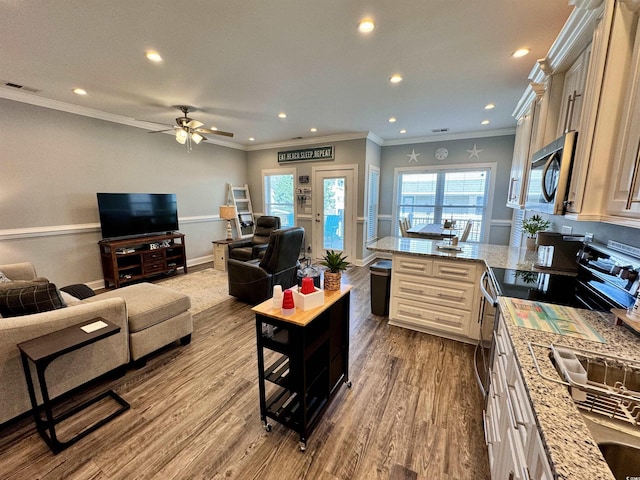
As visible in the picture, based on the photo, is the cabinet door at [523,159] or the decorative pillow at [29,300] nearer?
the decorative pillow at [29,300]

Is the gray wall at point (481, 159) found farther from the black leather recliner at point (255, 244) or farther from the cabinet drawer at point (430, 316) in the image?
the cabinet drawer at point (430, 316)

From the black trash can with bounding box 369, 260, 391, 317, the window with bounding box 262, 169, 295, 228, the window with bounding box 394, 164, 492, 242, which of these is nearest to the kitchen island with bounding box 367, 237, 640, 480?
the black trash can with bounding box 369, 260, 391, 317

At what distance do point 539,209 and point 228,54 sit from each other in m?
2.94

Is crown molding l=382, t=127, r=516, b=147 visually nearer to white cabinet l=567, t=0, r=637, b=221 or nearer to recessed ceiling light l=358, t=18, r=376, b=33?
recessed ceiling light l=358, t=18, r=376, b=33

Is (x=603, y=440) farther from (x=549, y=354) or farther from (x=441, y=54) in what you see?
(x=441, y=54)

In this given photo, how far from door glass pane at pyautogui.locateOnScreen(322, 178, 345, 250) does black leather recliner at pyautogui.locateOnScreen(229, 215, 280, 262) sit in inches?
49.0

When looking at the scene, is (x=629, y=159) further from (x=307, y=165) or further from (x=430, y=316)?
(x=307, y=165)

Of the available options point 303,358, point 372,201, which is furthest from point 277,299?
point 372,201

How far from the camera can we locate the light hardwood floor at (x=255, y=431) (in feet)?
5.03

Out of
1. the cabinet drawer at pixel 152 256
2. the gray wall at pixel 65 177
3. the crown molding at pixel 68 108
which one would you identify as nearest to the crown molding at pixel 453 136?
the gray wall at pixel 65 177

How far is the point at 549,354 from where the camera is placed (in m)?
1.10

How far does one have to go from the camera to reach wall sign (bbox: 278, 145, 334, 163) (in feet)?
19.1

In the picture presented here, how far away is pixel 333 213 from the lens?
609 centimetres

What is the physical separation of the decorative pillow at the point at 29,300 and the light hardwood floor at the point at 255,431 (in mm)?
785
